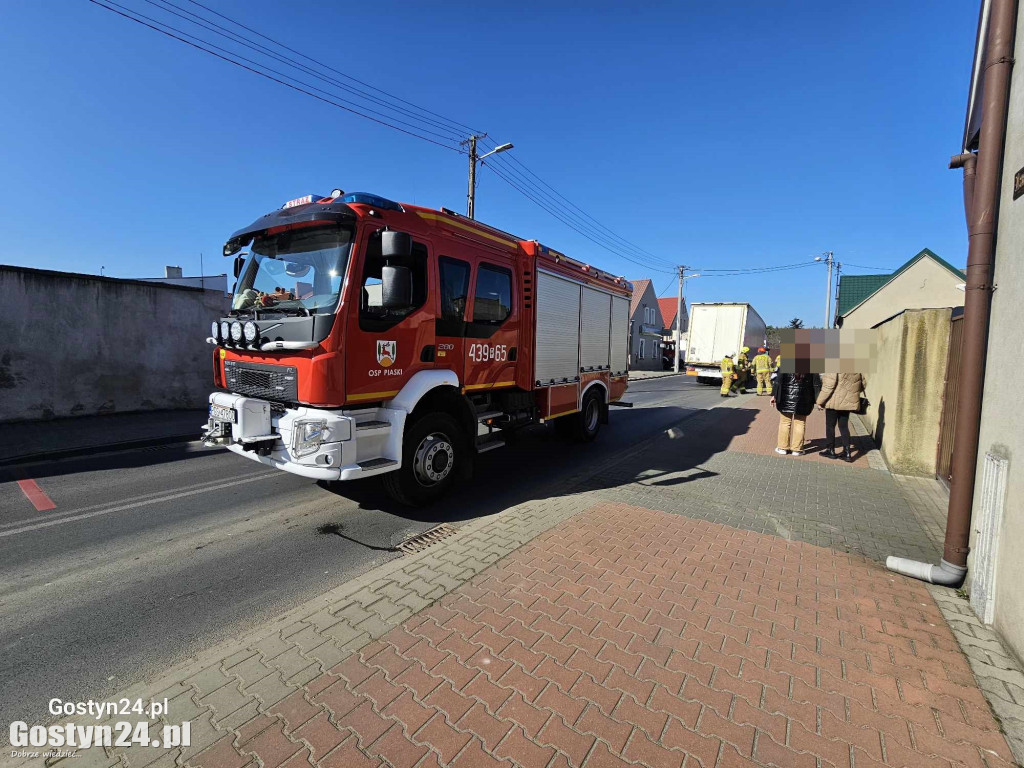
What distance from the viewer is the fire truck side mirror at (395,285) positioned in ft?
13.3

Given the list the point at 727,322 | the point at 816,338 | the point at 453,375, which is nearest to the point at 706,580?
the point at 453,375

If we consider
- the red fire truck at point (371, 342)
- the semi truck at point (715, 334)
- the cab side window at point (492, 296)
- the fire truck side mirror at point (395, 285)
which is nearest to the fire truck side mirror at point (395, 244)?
the red fire truck at point (371, 342)

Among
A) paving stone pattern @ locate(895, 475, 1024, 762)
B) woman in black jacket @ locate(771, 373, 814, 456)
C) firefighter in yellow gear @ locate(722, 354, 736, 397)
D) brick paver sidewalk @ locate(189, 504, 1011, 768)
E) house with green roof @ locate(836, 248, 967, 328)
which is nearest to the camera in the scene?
brick paver sidewalk @ locate(189, 504, 1011, 768)

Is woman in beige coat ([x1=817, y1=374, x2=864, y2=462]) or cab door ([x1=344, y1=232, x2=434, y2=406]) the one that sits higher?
cab door ([x1=344, y1=232, x2=434, y2=406])

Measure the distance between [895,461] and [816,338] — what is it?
78.2 inches

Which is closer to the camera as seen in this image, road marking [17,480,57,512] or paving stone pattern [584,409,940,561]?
paving stone pattern [584,409,940,561]

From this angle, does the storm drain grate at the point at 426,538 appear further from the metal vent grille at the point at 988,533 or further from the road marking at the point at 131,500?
the metal vent grille at the point at 988,533

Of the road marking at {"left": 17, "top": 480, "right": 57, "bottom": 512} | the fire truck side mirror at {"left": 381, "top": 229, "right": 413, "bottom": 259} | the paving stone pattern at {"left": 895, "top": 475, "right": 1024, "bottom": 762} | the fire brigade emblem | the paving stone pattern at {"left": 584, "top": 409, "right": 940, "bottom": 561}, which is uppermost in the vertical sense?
the fire truck side mirror at {"left": 381, "top": 229, "right": 413, "bottom": 259}

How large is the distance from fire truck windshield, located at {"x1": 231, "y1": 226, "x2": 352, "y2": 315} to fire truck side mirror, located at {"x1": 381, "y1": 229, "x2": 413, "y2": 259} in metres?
0.34

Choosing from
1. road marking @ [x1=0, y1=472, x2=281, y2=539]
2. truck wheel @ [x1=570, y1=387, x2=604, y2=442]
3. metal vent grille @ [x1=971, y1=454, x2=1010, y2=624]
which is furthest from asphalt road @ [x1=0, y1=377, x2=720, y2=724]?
metal vent grille @ [x1=971, y1=454, x2=1010, y2=624]

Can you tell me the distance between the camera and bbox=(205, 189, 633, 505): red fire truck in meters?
4.04

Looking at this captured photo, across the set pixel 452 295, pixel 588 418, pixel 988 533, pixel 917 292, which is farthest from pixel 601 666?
pixel 917 292

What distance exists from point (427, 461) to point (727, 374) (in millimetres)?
17432

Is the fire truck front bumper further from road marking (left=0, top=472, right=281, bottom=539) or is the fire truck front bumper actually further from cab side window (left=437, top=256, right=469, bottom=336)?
cab side window (left=437, top=256, right=469, bottom=336)
